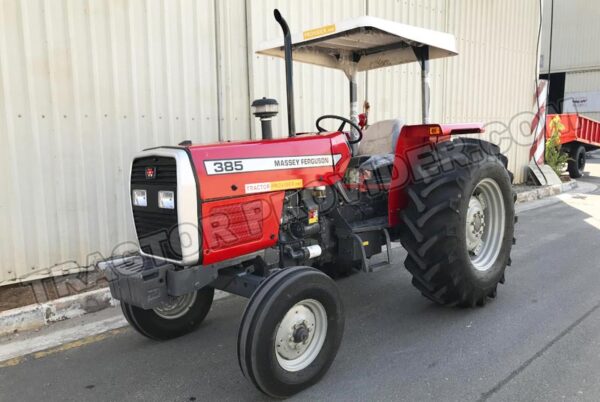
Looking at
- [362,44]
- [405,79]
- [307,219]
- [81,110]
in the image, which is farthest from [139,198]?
[405,79]

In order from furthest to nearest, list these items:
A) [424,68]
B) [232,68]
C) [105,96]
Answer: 1. [232,68]
2. [105,96]
3. [424,68]

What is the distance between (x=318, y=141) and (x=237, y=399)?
166 centimetres

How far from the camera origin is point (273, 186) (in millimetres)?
3088

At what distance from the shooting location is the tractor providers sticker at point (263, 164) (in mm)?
2838

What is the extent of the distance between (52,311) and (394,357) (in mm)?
2663

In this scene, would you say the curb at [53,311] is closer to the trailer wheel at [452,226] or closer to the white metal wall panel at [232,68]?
the trailer wheel at [452,226]

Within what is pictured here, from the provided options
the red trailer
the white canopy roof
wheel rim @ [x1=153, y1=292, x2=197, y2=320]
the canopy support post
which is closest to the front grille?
wheel rim @ [x1=153, y1=292, x2=197, y2=320]

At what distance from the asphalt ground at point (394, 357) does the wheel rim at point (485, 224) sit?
38cm

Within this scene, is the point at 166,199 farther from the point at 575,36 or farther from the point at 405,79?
the point at 575,36

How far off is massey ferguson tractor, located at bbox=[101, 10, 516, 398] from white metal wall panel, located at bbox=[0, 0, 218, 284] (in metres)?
1.61

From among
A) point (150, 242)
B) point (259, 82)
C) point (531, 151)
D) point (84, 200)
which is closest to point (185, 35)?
point (259, 82)

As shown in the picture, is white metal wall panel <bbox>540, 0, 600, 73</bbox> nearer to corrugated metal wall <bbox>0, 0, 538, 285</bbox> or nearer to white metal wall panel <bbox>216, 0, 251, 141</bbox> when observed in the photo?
corrugated metal wall <bbox>0, 0, 538, 285</bbox>

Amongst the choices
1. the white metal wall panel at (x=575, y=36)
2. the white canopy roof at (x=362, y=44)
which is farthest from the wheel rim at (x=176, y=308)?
the white metal wall panel at (x=575, y=36)

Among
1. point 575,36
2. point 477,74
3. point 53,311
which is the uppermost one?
point 575,36
